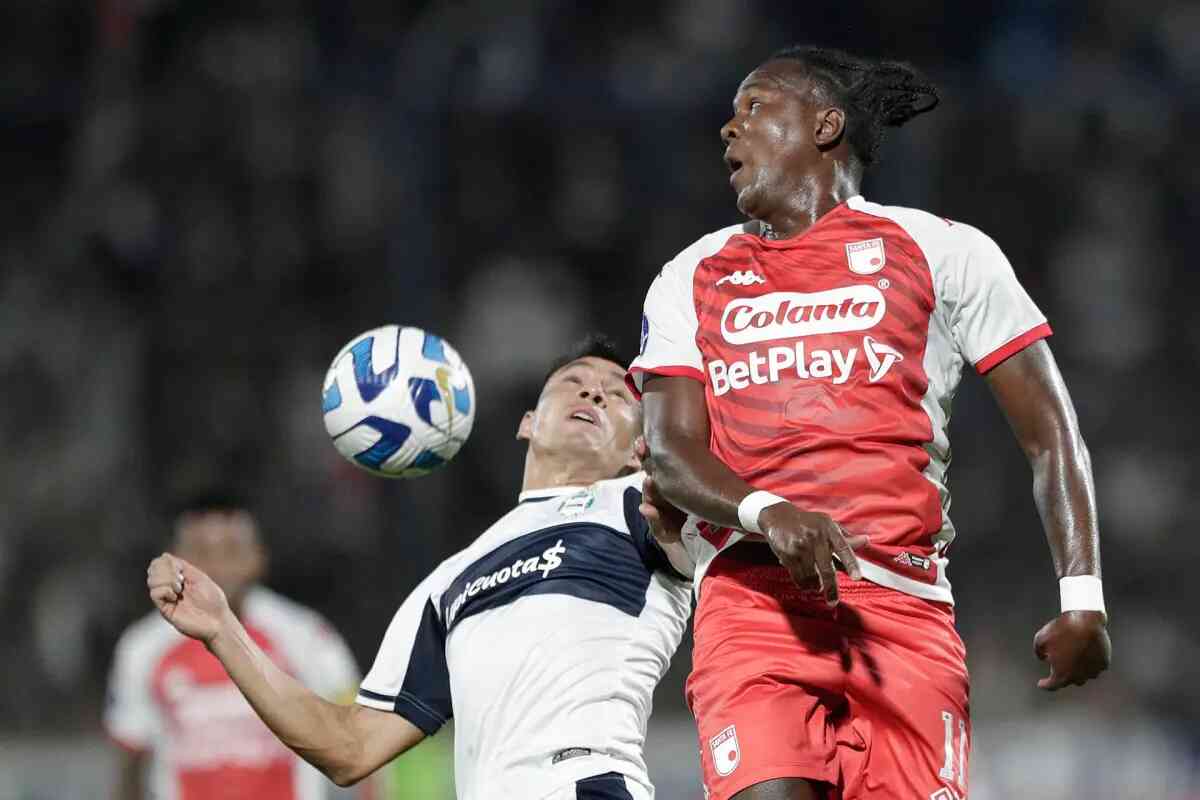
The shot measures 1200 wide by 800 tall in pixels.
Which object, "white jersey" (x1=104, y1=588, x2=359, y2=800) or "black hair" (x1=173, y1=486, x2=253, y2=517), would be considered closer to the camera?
"white jersey" (x1=104, y1=588, x2=359, y2=800)

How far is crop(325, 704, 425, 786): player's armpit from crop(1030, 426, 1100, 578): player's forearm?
1.99 metres

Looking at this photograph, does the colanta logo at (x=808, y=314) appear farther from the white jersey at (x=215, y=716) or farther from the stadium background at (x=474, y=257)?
the stadium background at (x=474, y=257)

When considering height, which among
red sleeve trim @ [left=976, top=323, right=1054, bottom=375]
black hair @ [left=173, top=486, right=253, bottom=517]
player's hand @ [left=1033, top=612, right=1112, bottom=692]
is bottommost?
player's hand @ [left=1033, top=612, right=1112, bottom=692]

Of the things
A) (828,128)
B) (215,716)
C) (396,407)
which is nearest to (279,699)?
(396,407)

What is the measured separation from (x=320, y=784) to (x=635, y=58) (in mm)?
6839

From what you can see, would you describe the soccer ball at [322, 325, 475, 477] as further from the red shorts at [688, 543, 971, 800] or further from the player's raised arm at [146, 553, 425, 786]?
the red shorts at [688, 543, 971, 800]

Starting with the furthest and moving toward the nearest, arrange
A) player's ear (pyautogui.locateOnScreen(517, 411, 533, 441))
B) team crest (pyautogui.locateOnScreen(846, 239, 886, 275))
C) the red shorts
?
player's ear (pyautogui.locateOnScreen(517, 411, 533, 441)) < team crest (pyautogui.locateOnScreen(846, 239, 886, 275)) < the red shorts

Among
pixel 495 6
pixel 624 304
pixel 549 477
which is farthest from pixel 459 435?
pixel 495 6

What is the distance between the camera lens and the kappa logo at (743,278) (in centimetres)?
→ 375

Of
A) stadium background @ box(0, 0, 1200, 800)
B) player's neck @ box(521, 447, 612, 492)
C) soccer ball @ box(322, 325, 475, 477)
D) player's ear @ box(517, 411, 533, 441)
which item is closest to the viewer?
soccer ball @ box(322, 325, 475, 477)

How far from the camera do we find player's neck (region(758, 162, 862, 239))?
12.6 ft

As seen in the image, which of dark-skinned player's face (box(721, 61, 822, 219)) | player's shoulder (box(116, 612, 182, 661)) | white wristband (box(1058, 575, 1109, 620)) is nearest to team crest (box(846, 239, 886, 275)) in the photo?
dark-skinned player's face (box(721, 61, 822, 219))

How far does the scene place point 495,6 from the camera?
12461 millimetres

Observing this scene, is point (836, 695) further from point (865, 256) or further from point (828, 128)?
point (828, 128)
